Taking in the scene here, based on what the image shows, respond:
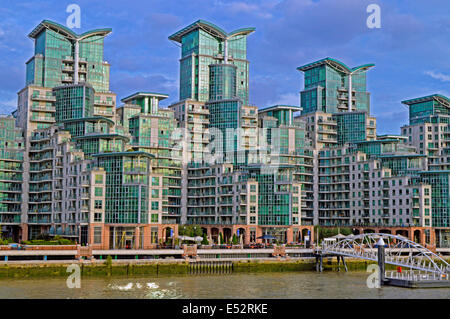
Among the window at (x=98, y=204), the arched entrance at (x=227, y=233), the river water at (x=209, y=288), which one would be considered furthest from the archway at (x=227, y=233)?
the river water at (x=209, y=288)

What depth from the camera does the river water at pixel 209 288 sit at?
86062 millimetres

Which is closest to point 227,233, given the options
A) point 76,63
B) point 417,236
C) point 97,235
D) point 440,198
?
point 97,235

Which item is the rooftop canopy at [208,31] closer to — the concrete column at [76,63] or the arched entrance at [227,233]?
the concrete column at [76,63]

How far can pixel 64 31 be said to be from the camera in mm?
166500

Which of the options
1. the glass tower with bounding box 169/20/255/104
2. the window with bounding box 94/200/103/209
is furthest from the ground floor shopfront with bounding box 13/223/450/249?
the glass tower with bounding box 169/20/255/104

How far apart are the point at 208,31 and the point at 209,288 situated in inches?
4227

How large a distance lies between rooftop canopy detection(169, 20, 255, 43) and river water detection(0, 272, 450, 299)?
9331 cm

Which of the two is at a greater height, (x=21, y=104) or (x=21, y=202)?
(x=21, y=104)

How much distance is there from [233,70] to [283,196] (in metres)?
45.5

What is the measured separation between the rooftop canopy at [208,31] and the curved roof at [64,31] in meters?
24.5

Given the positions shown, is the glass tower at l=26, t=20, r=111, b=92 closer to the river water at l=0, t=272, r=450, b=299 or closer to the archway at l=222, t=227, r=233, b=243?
the archway at l=222, t=227, r=233, b=243

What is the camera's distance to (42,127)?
517ft

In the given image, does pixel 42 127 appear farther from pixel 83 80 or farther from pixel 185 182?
pixel 185 182
